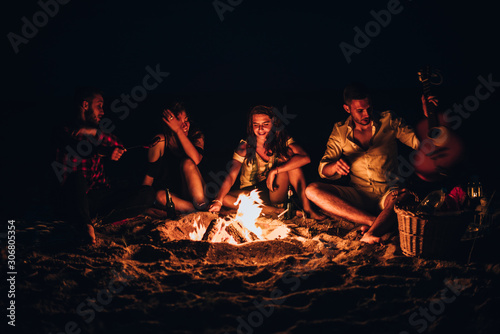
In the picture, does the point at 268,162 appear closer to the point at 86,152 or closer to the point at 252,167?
the point at 252,167

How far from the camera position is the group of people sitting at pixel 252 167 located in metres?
4.71

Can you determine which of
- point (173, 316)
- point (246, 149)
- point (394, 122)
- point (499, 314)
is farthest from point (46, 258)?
point (394, 122)

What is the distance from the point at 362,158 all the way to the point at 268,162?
147 cm

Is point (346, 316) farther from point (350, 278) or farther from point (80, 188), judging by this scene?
point (80, 188)

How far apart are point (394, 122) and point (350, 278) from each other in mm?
2720

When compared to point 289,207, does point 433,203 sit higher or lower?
lower

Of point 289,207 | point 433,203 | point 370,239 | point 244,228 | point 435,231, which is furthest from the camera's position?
point 289,207

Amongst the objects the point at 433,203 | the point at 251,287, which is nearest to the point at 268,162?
the point at 433,203

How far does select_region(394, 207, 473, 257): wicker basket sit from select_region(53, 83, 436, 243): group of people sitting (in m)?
0.63

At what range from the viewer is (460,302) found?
10.1 ft

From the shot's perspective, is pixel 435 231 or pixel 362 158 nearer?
pixel 435 231

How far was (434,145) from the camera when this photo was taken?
5117 mm

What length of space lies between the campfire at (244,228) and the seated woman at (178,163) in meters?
0.76

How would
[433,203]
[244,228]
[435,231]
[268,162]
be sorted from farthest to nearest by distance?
[268,162] < [244,228] < [433,203] < [435,231]
